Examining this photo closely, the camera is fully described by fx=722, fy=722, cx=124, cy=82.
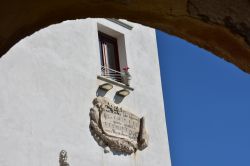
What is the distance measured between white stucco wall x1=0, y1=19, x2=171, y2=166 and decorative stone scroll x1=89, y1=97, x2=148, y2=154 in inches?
4.9

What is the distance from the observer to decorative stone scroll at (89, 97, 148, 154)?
12.5 metres

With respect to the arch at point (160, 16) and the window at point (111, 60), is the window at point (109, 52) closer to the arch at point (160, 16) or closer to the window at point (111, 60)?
the window at point (111, 60)

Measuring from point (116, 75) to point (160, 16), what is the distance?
10.6 meters

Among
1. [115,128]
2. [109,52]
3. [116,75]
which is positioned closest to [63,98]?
[115,128]

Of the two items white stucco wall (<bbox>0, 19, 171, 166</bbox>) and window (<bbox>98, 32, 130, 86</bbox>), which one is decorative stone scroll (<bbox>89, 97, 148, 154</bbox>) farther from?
window (<bbox>98, 32, 130, 86</bbox>)

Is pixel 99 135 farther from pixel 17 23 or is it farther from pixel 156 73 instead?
pixel 17 23

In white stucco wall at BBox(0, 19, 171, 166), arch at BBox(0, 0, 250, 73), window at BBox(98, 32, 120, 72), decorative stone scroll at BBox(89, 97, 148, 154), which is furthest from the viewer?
window at BBox(98, 32, 120, 72)

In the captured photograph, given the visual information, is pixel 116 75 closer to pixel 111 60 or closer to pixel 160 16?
pixel 111 60

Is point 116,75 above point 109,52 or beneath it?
beneath

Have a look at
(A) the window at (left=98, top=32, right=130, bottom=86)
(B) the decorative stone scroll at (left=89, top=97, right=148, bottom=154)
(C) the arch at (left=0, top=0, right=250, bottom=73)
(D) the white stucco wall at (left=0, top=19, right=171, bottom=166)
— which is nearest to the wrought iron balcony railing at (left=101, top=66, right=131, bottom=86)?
(A) the window at (left=98, top=32, right=130, bottom=86)

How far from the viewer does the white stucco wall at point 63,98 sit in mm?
11094

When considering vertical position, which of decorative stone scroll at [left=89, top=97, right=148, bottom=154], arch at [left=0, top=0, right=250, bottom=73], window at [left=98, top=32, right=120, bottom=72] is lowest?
arch at [left=0, top=0, right=250, bottom=73]

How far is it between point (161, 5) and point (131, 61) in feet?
36.6

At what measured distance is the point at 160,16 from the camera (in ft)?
9.88
